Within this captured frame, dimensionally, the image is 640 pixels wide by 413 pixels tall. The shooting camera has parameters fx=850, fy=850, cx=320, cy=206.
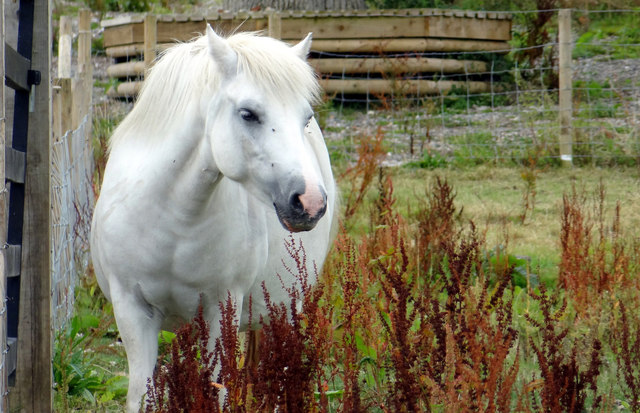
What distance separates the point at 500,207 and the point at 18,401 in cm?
566

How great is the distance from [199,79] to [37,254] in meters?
0.87

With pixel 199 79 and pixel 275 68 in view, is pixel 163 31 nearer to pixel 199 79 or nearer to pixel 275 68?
pixel 199 79

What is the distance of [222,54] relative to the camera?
2973 millimetres

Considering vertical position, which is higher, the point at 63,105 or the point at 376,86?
the point at 376,86

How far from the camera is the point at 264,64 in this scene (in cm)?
295

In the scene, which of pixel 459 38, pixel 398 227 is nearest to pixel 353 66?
pixel 459 38

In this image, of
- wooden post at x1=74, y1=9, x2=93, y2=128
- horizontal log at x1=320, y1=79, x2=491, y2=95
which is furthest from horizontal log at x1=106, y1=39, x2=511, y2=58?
wooden post at x1=74, y1=9, x2=93, y2=128

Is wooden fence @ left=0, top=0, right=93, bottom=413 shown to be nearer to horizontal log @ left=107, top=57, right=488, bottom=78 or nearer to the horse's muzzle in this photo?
the horse's muzzle

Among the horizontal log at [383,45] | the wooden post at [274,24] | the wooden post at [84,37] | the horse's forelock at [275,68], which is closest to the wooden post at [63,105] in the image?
the wooden post at [84,37]

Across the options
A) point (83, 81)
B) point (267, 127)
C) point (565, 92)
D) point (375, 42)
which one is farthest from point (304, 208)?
point (375, 42)

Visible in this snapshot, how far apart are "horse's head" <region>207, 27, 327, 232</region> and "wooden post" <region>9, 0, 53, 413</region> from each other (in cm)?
60

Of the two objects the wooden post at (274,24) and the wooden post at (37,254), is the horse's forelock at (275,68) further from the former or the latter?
the wooden post at (274,24)

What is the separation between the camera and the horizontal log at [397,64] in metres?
11.6

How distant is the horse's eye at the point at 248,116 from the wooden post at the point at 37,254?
73 centimetres
